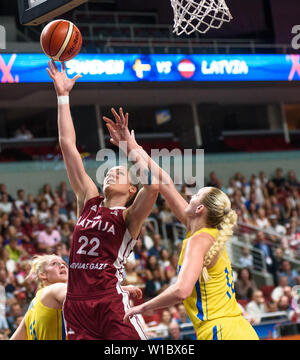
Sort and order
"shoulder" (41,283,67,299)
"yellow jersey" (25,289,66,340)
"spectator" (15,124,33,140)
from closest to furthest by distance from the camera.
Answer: "shoulder" (41,283,67,299) < "yellow jersey" (25,289,66,340) < "spectator" (15,124,33,140)

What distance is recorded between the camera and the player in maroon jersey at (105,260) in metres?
3.75

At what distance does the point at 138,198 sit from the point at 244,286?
25.2 feet

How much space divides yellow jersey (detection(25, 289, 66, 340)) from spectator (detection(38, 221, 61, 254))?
6.54 m

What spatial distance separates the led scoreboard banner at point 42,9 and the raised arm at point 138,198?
123 centimetres

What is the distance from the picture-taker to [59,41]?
4633 mm

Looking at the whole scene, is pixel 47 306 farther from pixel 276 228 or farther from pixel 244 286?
pixel 276 228

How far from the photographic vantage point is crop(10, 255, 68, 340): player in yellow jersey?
4211 millimetres

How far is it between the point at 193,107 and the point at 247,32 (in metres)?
2.87

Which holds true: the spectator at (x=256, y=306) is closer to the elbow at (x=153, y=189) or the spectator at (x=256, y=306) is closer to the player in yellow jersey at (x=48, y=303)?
the player in yellow jersey at (x=48, y=303)

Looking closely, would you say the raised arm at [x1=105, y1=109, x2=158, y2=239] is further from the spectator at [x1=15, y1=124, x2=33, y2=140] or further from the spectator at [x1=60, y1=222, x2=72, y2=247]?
the spectator at [x1=15, y1=124, x2=33, y2=140]

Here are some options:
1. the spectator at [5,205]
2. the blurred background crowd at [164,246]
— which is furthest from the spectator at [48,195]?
the spectator at [5,205]

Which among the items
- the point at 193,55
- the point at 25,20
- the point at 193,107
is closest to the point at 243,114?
the point at 193,107

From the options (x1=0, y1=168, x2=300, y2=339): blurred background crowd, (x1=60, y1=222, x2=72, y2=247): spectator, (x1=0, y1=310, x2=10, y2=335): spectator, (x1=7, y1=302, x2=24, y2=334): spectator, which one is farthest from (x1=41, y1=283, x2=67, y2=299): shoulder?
(x1=60, y1=222, x2=72, y2=247): spectator
